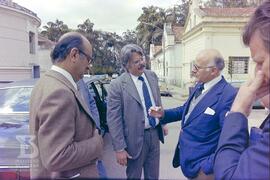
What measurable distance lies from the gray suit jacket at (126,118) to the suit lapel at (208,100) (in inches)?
30.2

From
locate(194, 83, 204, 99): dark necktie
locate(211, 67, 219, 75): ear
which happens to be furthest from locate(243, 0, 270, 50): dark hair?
locate(194, 83, 204, 99): dark necktie

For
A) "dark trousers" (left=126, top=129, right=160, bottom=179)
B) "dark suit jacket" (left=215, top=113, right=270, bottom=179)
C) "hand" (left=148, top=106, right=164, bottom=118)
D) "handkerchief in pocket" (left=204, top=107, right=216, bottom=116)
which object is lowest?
"dark trousers" (left=126, top=129, right=160, bottom=179)

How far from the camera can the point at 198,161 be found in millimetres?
2861

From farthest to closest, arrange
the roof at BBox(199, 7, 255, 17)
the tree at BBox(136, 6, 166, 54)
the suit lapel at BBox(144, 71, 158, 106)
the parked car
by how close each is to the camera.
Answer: the tree at BBox(136, 6, 166, 54) → the roof at BBox(199, 7, 255, 17) → the suit lapel at BBox(144, 71, 158, 106) → the parked car

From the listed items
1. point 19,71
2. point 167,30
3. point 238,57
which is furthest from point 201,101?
point 167,30

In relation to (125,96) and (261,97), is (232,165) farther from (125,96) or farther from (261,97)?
(125,96)

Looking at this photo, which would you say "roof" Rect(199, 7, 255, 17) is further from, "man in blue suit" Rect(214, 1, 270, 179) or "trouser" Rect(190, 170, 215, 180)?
"man in blue suit" Rect(214, 1, 270, 179)

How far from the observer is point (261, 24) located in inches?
48.1

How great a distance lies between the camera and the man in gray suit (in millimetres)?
3473

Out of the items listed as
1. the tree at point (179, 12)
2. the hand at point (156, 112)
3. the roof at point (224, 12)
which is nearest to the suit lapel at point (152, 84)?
the hand at point (156, 112)

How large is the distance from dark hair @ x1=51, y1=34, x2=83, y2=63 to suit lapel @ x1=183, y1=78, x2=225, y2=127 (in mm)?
1274

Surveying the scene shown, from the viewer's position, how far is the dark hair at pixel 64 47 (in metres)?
2.14

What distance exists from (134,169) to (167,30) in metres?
35.3

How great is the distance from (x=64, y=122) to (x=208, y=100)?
4.80ft
